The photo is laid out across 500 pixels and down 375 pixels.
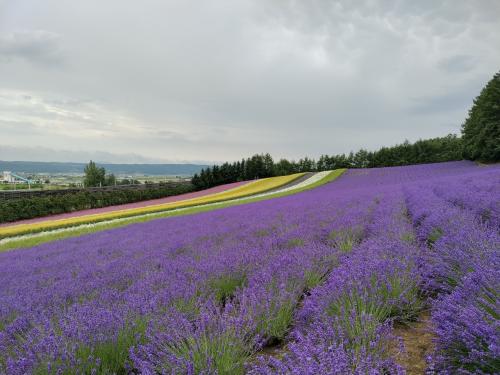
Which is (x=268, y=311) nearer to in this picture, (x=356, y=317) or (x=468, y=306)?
(x=356, y=317)

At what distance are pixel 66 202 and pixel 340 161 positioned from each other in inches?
1817

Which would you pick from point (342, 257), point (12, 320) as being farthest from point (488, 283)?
point (12, 320)

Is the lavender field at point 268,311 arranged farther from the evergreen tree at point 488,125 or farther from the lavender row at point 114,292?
the evergreen tree at point 488,125

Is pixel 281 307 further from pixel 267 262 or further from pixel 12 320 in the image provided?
pixel 12 320

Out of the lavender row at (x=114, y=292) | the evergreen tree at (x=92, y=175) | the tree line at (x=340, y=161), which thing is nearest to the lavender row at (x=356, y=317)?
the lavender row at (x=114, y=292)

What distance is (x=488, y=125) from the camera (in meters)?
27.9

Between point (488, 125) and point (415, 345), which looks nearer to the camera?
point (415, 345)

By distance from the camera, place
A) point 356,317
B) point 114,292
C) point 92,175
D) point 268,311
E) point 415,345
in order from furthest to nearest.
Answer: point 92,175 < point 114,292 < point 268,311 < point 415,345 < point 356,317

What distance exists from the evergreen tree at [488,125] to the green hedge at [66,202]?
3390cm

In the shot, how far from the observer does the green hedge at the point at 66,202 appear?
22484 millimetres

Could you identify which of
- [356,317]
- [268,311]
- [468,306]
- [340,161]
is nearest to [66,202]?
[268,311]

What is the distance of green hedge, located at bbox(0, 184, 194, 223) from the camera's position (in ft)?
73.8

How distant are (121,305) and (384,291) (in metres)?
2.11

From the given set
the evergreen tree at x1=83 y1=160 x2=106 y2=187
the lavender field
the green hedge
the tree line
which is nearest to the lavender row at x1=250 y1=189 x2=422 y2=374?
the lavender field
